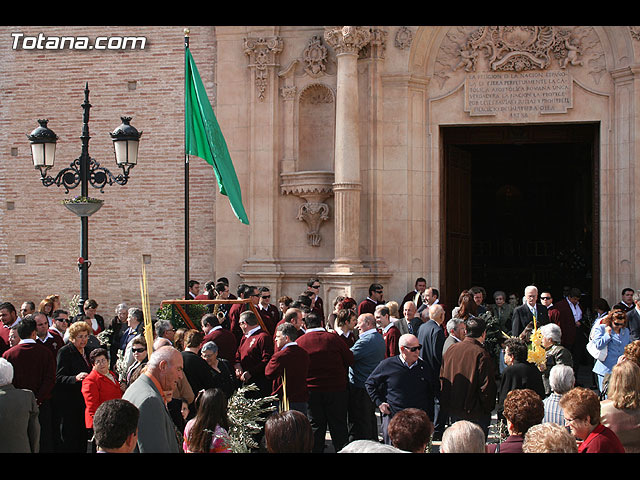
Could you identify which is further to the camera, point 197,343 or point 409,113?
point 409,113

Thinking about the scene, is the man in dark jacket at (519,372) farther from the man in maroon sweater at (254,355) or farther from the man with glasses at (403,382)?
the man in maroon sweater at (254,355)

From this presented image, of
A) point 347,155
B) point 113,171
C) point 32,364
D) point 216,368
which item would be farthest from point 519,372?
point 113,171

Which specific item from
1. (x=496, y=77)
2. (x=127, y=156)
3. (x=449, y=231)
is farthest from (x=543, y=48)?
(x=127, y=156)

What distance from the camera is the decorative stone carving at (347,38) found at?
15984 millimetres

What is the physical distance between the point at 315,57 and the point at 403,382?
33.1 ft

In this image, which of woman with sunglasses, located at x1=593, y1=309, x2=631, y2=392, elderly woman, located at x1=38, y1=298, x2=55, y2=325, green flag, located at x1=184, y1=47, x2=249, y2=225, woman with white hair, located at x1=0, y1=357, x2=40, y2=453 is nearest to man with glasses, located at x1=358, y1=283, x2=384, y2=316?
green flag, located at x1=184, y1=47, x2=249, y2=225

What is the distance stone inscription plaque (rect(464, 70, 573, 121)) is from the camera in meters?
16.5

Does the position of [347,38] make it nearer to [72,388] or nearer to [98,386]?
[72,388]

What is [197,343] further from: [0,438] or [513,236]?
[513,236]

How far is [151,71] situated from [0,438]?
12.9 metres

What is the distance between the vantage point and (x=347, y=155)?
Answer: 1623 centimetres

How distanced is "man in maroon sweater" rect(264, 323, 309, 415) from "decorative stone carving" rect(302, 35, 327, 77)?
9.52 metres

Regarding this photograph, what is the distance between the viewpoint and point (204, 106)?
13.2m

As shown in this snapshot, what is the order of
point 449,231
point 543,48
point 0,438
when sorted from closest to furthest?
1. point 0,438
2. point 543,48
3. point 449,231
